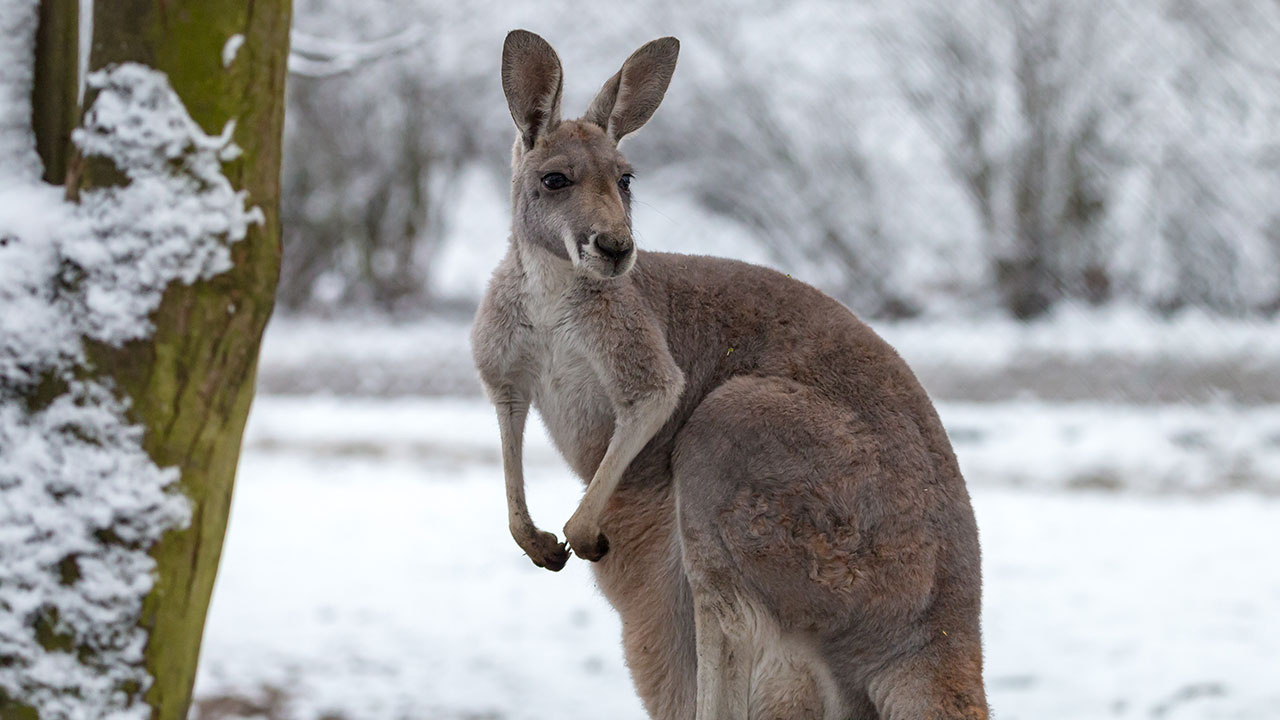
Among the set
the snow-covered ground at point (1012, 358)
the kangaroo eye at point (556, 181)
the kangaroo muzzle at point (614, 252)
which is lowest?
the kangaroo muzzle at point (614, 252)

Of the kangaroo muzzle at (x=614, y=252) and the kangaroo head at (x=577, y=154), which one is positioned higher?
the kangaroo head at (x=577, y=154)

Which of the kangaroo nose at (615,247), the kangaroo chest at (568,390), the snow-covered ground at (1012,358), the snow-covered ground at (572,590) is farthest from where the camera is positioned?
the snow-covered ground at (1012,358)

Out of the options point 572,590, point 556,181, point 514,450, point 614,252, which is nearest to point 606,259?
point 614,252

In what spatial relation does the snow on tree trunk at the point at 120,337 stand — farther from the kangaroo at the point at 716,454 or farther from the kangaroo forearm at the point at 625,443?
the kangaroo forearm at the point at 625,443

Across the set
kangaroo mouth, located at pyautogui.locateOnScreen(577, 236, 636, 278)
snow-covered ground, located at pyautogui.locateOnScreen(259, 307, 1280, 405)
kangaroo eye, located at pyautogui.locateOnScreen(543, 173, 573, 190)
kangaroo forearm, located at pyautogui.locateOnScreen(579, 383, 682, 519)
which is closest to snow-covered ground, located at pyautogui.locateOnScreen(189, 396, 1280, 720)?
snow-covered ground, located at pyautogui.locateOnScreen(259, 307, 1280, 405)

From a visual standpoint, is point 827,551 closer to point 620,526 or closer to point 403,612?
point 620,526

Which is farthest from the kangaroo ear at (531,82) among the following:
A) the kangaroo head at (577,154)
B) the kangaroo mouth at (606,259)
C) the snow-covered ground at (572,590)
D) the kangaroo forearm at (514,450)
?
the snow-covered ground at (572,590)

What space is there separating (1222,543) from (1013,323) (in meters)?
3.21

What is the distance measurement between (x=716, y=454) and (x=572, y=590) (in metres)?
3.64

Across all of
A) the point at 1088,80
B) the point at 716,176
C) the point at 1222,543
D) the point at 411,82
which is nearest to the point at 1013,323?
the point at 1088,80

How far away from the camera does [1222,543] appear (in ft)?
17.9

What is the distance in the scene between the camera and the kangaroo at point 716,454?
206 cm

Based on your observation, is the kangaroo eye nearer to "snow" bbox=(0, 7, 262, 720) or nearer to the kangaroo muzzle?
the kangaroo muzzle

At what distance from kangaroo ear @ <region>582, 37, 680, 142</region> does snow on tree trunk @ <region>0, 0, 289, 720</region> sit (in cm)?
60
